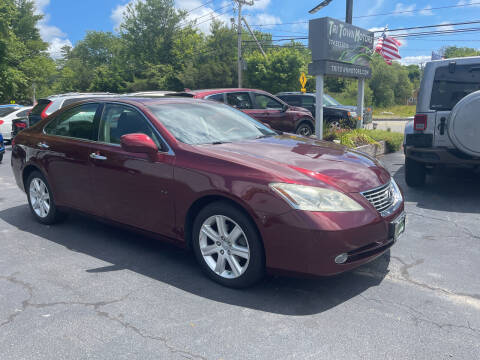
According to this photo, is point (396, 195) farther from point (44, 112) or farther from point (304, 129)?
point (44, 112)

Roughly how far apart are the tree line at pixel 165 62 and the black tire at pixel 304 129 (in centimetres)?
2360

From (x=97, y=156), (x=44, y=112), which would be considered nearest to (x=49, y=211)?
(x=97, y=156)

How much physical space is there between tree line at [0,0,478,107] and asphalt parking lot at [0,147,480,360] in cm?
2919

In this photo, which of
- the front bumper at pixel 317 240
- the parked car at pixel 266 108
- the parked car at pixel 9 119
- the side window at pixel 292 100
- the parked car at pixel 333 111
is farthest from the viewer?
the side window at pixel 292 100

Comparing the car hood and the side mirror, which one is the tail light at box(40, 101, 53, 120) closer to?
the side mirror

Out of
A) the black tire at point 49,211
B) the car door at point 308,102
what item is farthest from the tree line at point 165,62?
the black tire at point 49,211

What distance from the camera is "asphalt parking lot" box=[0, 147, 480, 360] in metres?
2.82

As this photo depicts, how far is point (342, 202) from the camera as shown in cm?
333

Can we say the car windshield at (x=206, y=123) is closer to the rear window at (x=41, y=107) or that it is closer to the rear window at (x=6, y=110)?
the rear window at (x=41, y=107)

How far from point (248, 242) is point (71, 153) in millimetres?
2515

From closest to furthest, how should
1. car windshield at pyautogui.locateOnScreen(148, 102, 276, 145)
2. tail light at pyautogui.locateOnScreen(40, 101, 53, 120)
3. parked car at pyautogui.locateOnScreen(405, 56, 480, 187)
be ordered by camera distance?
car windshield at pyautogui.locateOnScreen(148, 102, 276, 145)
parked car at pyautogui.locateOnScreen(405, 56, 480, 187)
tail light at pyautogui.locateOnScreen(40, 101, 53, 120)

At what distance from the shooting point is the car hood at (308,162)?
3.47 metres

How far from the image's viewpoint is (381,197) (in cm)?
368

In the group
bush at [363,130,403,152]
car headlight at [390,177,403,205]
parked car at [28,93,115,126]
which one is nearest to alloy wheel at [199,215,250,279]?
car headlight at [390,177,403,205]
